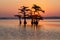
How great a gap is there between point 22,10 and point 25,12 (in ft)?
5.38

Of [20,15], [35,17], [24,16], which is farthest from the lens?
[20,15]

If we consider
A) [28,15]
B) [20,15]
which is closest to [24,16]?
[28,15]

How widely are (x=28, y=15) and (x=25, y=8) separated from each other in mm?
3636

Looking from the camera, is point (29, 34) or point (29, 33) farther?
point (29, 33)

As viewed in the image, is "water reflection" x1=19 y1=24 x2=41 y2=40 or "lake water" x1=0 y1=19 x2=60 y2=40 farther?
"water reflection" x1=19 y1=24 x2=41 y2=40

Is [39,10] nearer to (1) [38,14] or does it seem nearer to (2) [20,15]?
(1) [38,14]

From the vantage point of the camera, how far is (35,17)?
264 feet

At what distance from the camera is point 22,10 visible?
88.6 meters

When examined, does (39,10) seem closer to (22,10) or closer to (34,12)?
(34,12)

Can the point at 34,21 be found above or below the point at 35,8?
below

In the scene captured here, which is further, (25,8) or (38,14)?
(25,8)

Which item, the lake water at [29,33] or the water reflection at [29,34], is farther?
the water reflection at [29,34]

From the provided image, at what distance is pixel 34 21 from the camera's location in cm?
8481

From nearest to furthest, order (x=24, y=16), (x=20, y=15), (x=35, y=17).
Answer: (x=35, y=17)
(x=24, y=16)
(x=20, y=15)
